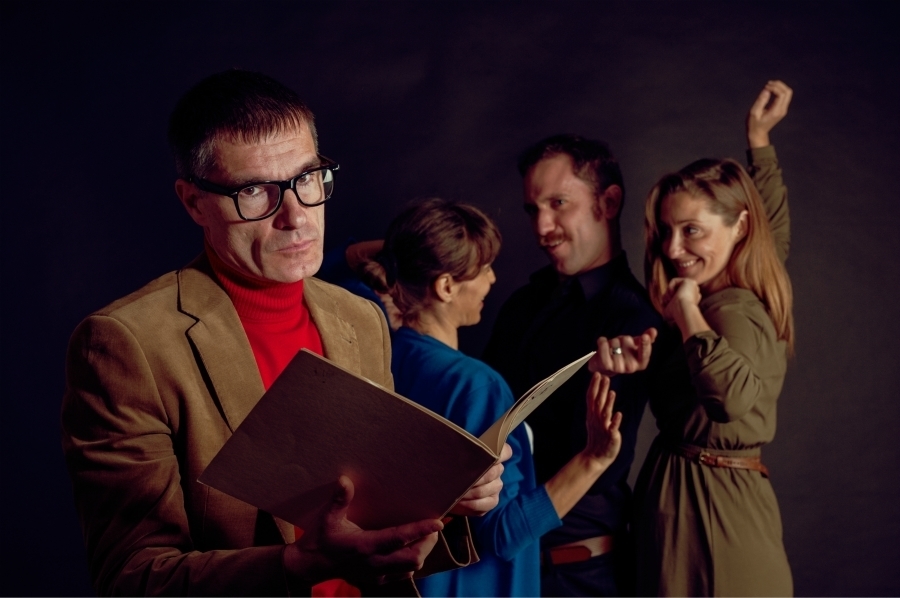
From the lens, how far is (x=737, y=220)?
272 cm

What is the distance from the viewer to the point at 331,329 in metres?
1.79

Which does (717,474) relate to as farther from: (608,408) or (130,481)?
(130,481)

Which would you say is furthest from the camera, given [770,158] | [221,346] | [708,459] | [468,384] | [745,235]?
[770,158]

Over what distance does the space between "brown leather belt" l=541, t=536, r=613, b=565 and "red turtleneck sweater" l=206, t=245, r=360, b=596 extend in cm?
122

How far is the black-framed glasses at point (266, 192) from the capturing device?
1585 mm

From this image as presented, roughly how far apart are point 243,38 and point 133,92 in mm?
466

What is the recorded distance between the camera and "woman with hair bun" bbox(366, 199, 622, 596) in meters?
2.34

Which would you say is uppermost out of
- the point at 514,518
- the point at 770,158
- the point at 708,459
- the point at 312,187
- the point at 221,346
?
the point at 770,158

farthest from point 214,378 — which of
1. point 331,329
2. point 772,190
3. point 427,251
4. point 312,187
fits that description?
point 772,190

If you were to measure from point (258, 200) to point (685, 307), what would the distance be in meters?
1.53

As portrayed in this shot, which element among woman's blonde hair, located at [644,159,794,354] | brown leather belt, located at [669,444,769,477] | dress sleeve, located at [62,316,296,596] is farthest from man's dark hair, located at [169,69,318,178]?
brown leather belt, located at [669,444,769,477]

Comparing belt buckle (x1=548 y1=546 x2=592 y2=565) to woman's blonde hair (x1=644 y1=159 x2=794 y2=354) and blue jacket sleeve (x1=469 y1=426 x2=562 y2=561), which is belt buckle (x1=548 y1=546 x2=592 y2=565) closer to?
blue jacket sleeve (x1=469 y1=426 x2=562 y2=561)

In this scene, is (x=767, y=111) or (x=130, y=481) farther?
(x=767, y=111)

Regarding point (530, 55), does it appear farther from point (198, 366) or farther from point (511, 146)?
point (198, 366)
